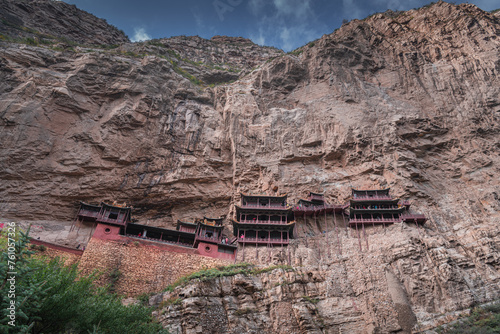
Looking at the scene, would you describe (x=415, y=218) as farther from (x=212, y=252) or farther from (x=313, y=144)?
(x=212, y=252)

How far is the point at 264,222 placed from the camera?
31203 millimetres

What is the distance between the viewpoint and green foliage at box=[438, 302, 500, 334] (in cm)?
1769

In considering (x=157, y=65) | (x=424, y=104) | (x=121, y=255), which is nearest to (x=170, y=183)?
(x=121, y=255)

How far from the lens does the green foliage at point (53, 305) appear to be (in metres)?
8.37

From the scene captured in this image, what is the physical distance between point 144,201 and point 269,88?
2276cm

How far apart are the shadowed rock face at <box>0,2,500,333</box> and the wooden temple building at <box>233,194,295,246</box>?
1990 mm

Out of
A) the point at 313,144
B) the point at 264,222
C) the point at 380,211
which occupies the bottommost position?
the point at 264,222

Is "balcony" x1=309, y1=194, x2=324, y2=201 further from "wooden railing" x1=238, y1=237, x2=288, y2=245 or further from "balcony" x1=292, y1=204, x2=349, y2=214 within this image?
"wooden railing" x1=238, y1=237, x2=288, y2=245

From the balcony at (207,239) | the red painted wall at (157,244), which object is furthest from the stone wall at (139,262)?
the balcony at (207,239)

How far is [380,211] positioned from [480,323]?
13037 mm

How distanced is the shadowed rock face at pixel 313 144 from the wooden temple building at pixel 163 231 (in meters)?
3.23

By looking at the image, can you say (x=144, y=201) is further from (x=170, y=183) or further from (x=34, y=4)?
(x=34, y=4)

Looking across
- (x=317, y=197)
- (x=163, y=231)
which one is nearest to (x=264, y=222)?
(x=317, y=197)

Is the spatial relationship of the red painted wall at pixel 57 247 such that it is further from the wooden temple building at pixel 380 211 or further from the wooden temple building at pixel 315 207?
the wooden temple building at pixel 380 211
